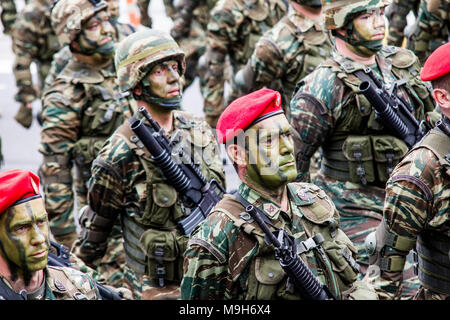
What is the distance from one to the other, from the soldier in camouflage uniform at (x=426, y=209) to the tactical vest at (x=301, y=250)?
1.68ft

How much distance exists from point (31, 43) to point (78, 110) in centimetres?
512

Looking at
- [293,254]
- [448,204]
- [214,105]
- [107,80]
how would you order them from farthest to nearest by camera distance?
[214,105] → [107,80] → [448,204] → [293,254]

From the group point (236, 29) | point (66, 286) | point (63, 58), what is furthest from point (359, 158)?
point (236, 29)

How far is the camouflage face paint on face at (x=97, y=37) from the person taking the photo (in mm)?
9047

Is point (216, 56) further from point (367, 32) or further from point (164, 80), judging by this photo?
point (164, 80)

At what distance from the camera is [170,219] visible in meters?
7.11

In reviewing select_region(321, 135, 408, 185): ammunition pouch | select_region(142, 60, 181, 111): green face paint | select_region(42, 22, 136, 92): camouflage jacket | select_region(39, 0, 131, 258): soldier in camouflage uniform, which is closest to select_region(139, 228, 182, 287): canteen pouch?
select_region(142, 60, 181, 111): green face paint

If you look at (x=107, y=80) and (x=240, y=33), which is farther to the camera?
(x=240, y=33)

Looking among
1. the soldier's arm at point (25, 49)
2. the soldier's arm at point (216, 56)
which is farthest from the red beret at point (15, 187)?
the soldier's arm at point (25, 49)

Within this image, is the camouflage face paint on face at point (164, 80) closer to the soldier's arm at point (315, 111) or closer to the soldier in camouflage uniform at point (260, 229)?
the soldier's arm at point (315, 111)

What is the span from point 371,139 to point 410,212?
5.61ft

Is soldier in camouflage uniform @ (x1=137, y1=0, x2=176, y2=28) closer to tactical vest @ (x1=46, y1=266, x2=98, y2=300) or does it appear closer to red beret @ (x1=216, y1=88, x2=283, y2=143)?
red beret @ (x1=216, y1=88, x2=283, y2=143)
